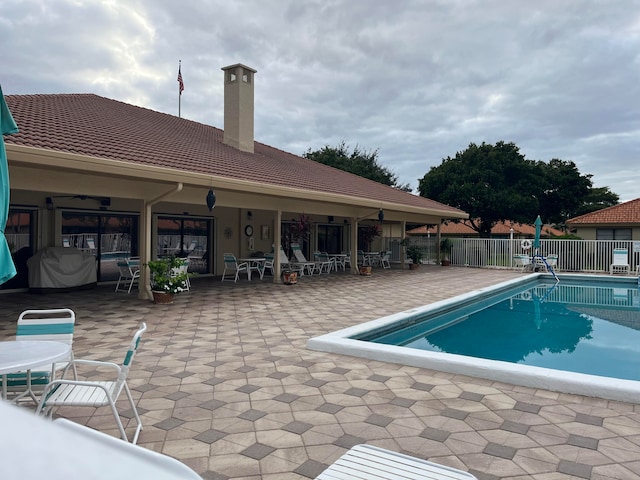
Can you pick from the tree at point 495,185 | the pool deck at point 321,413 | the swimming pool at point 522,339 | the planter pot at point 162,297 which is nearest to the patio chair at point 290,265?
the planter pot at point 162,297

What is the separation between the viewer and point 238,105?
14516 mm

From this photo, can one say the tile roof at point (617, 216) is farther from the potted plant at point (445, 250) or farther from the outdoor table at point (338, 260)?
the outdoor table at point (338, 260)

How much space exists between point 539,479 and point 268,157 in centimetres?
1420

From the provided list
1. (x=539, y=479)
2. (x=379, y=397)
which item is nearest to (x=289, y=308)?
(x=379, y=397)

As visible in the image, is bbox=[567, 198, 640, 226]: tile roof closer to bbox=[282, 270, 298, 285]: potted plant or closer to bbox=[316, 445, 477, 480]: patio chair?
bbox=[282, 270, 298, 285]: potted plant

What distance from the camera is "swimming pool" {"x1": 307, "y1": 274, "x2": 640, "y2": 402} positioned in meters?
4.43

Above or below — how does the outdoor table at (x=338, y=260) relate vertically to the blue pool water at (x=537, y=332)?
above

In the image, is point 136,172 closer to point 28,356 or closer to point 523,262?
point 28,356

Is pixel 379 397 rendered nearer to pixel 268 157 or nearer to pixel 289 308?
pixel 289 308

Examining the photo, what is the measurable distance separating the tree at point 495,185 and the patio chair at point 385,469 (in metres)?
29.6

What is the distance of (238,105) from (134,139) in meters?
5.09

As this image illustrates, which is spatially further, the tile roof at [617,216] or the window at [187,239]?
the tile roof at [617,216]

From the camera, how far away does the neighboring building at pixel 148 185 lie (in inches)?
309

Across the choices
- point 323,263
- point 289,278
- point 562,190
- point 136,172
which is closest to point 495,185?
point 562,190
